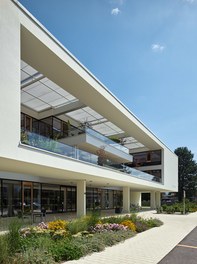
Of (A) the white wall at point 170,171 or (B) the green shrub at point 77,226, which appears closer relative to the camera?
(B) the green shrub at point 77,226

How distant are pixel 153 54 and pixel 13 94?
20.4ft

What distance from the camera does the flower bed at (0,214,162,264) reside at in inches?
277

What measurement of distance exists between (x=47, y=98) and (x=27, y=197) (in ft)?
24.0

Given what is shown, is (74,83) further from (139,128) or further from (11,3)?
(139,128)


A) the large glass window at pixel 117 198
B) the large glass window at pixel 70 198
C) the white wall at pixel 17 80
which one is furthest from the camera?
the large glass window at pixel 117 198

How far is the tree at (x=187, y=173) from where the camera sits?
201ft

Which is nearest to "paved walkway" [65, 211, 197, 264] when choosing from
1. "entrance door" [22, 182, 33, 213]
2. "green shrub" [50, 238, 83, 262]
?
"green shrub" [50, 238, 83, 262]

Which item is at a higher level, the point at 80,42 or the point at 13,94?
the point at 80,42

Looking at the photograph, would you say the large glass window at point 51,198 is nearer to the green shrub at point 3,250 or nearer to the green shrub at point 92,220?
the green shrub at point 92,220

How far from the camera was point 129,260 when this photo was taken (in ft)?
26.4

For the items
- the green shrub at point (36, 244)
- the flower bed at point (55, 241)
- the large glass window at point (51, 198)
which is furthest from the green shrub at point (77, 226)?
the large glass window at point (51, 198)

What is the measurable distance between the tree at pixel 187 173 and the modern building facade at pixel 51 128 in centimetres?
2802

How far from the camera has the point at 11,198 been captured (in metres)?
20.0


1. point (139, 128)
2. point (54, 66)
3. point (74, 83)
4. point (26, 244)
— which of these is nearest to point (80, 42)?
point (54, 66)
